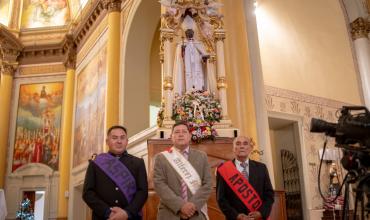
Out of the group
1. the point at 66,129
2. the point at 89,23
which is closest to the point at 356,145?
the point at 89,23

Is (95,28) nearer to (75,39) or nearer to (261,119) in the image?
(75,39)

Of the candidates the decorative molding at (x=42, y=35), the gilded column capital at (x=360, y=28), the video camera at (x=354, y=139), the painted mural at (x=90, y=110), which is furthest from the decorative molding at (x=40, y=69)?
the video camera at (x=354, y=139)

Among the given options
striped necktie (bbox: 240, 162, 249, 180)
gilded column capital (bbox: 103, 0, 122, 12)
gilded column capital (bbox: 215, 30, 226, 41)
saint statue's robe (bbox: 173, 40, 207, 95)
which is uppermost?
gilded column capital (bbox: 103, 0, 122, 12)

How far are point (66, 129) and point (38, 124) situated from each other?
53.6 inches

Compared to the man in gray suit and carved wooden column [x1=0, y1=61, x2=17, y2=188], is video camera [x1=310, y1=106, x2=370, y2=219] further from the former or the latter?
carved wooden column [x1=0, y1=61, x2=17, y2=188]

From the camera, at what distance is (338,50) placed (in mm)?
11195

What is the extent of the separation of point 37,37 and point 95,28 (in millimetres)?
3841

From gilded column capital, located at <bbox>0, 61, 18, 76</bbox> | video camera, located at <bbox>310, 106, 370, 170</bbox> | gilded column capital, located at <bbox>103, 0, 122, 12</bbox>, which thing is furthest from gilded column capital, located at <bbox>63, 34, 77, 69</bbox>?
video camera, located at <bbox>310, 106, 370, 170</bbox>

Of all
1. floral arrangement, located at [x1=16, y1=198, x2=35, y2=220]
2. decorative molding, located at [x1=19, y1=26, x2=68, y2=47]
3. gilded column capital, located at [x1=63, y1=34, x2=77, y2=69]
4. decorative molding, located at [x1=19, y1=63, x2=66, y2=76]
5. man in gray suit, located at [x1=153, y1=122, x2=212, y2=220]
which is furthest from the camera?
decorative molding, located at [x1=19, y1=26, x2=68, y2=47]

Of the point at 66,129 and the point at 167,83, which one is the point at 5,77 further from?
the point at 167,83

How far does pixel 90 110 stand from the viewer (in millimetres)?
12633

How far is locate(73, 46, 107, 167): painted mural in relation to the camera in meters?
11.6

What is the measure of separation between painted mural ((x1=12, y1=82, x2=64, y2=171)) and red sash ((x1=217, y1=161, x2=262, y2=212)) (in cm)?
1206

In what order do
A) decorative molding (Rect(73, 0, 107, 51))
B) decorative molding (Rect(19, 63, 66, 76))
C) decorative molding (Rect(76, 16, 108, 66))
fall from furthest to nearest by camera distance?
decorative molding (Rect(19, 63, 66, 76)) < decorative molding (Rect(73, 0, 107, 51)) < decorative molding (Rect(76, 16, 108, 66))
